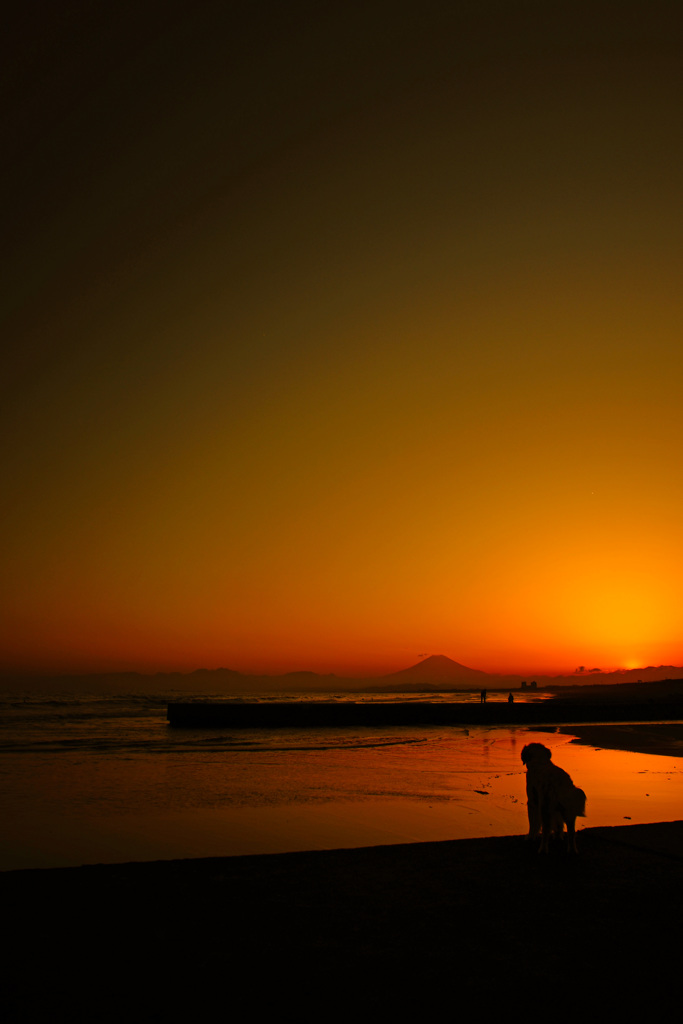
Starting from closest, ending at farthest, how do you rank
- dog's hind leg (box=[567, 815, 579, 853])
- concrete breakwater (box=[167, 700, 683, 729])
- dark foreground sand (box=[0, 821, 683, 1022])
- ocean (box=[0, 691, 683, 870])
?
dark foreground sand (box=[0, 821, 683, 1022]), dog's hind leg (box=[567, 815, 579, 853]), ocean (box=[0, 691, 683, 870]), concrete breakwater (box=[167, 700, 683, 729])

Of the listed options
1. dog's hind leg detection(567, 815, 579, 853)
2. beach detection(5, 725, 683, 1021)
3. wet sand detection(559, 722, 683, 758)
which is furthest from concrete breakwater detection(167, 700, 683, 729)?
beach detection(5, 725, 683, 1021)

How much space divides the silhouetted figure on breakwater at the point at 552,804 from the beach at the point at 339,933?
0.21m

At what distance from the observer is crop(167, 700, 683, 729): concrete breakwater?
39.2 meters

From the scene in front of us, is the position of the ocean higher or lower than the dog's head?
lower

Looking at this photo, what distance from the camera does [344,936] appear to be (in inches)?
181

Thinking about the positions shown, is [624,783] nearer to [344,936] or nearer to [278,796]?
[278,796]

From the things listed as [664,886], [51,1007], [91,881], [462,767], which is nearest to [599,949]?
[664,886]

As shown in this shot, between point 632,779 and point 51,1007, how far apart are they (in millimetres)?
14072

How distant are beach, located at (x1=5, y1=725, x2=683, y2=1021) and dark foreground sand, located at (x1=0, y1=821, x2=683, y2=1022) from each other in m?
0.01

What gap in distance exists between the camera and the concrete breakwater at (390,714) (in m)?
39.2

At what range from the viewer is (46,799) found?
1350 centimetres

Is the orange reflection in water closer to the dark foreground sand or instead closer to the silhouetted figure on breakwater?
the silhouetted figure on breakwater

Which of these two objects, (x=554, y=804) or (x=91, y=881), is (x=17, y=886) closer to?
(x=91, y=881)

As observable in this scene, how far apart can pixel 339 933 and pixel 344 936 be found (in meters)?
0.06
